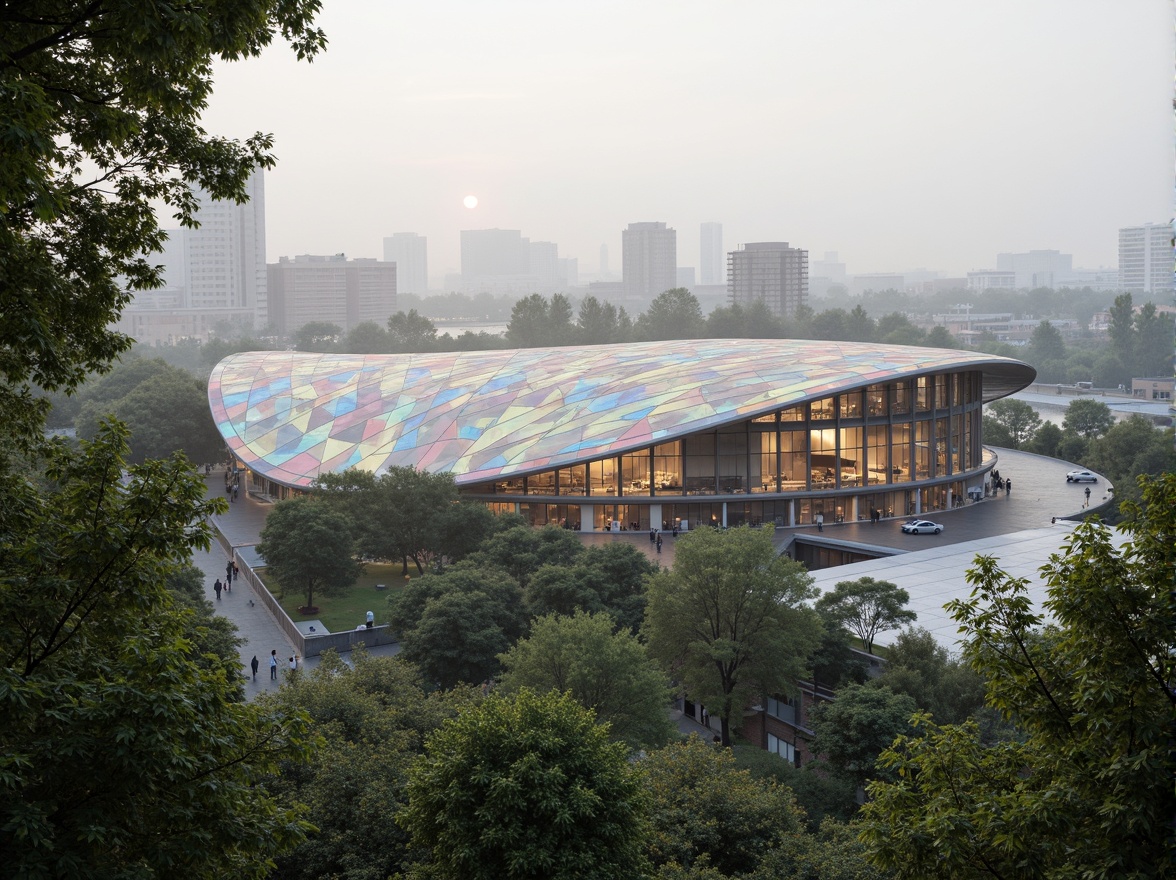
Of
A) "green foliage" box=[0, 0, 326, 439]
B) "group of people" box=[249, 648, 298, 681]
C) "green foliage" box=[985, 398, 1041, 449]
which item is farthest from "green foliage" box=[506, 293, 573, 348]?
"green foliage" box=[0, 0, 326, 439]

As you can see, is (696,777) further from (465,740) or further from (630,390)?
(630,390)

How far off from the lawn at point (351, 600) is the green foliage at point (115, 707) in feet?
91.4

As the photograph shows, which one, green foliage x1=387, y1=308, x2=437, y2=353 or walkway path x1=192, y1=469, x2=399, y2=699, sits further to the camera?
green foliage x1=387, y1=308, x2=437, y2=353

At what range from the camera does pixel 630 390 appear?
57.5m

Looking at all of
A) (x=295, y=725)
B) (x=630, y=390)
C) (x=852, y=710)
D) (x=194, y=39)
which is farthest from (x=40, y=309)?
(x=630, y=390)

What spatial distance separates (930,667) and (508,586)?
1394 centimetres

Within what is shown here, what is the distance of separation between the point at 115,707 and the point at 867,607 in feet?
86.9

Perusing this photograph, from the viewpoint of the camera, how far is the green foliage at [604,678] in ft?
81.3

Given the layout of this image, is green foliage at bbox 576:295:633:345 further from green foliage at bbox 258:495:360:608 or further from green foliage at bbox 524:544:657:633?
green foliage at bbox 524:544:657:633

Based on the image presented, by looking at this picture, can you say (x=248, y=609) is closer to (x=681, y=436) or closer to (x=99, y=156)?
(x=681, y=436)

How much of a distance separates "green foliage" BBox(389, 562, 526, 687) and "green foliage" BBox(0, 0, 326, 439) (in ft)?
66.1

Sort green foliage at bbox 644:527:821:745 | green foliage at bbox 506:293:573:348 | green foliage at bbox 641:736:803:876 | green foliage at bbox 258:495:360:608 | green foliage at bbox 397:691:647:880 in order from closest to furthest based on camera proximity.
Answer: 1. green foliage at bbox 397:691:647:880
2. green foliage at bbox 641:736:803:876
3. green foliage at bbox 644:527:821:745
4. green foliage at bbox 258:495:360:608
5. green foliage at bbox 506:293:573:348

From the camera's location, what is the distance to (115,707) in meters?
8.79

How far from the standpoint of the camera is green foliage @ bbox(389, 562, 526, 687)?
101 ft
